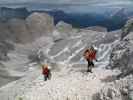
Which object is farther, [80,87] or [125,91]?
[80,87]

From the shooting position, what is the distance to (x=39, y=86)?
37.5 m

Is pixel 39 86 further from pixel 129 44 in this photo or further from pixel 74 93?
pixel 129 44

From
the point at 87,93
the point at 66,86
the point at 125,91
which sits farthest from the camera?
the point at 66,86

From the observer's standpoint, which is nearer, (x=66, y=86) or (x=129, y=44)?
(x=66, y=86)

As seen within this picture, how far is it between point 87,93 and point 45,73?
373 inches

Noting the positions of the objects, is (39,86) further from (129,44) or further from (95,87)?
(129,44)

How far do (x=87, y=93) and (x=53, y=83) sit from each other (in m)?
5.77

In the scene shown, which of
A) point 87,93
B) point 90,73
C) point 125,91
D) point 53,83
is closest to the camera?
point 125,91

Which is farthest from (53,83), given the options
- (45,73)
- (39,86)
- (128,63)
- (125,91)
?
(125,91)

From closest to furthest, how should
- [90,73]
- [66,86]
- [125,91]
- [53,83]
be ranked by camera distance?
[125,91] < [66,86] < [53,83] < [90,73]

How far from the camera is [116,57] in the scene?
137ft

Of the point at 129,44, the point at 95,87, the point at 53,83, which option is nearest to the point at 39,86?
the point at 53,83

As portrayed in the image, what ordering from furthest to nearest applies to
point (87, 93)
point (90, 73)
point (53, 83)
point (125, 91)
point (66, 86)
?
point (90, 73)
point (53, 83)
point (66, 86)
point (87, 93)
point (125, 91)

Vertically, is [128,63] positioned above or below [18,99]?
above
